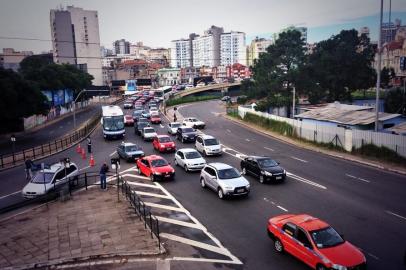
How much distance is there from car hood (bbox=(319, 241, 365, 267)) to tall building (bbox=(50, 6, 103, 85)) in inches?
6524

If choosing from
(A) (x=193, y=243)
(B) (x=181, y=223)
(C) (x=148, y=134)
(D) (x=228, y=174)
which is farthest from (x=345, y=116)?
(A) (x=193, y=243)

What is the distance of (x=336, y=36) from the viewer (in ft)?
A: 222

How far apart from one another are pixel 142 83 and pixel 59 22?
52911mm

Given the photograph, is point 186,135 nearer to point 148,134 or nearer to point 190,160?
point 148,134

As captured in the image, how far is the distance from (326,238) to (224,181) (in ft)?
29.4

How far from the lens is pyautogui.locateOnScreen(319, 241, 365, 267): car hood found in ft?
38.9

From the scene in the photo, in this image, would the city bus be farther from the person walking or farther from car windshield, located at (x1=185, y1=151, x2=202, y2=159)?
the person walking

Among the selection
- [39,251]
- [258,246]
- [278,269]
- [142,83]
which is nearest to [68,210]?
[39,251]

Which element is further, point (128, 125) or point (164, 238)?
point (128, 125)

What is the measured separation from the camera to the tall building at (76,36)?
169250 millimetres

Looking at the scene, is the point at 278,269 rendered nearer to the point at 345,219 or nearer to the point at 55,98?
the point at 345,219

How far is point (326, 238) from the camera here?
13.0 m

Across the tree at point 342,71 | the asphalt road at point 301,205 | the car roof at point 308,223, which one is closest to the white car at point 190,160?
the asphalt road at point 301,205

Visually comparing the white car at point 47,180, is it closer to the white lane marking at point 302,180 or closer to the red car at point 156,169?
the red car at point 156,169
